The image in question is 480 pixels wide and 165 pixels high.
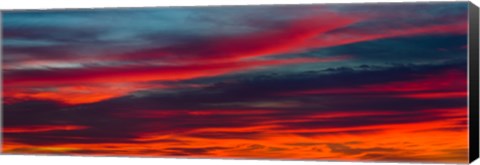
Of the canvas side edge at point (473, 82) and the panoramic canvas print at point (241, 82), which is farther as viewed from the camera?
the panoramic canvas print at point (241, 82)

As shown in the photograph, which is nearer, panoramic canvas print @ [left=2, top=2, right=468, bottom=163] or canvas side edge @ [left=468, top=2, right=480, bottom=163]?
canvas side edge @ [left=468, top=2, right=480, bottom=163]

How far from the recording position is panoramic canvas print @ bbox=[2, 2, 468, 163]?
12.3 m

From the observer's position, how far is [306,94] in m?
12.6

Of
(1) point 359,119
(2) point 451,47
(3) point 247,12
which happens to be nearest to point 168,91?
(3) point 247,12

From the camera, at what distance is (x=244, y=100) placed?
41.8 feet

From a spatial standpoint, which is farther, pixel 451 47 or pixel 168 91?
pixel 168 91

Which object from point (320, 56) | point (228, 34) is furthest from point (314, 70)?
point (228, 34)

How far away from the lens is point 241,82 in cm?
1272

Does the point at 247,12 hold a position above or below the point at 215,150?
above

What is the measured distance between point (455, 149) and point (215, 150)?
8.15 ft

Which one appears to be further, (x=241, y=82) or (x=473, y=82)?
(x=241, y=82)

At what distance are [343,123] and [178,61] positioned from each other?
1.84 meters

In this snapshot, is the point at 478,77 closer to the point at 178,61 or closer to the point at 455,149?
the point at 455,149

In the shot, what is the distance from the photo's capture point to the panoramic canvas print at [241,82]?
12266 mm
